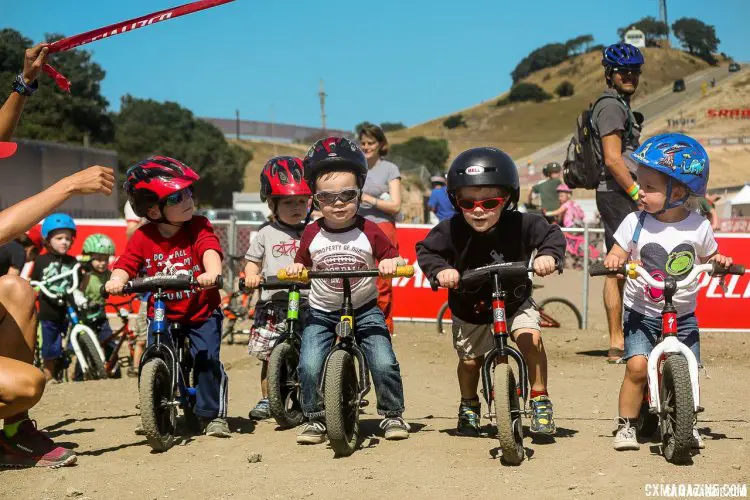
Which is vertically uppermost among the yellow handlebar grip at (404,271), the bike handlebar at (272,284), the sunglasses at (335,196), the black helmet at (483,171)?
the black helmet at (483,171)

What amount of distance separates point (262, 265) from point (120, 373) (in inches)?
167

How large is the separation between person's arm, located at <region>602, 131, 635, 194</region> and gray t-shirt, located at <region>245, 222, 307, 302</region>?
2.64m

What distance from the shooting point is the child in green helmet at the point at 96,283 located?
35.2 feet

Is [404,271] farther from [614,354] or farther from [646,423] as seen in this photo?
[614,354]

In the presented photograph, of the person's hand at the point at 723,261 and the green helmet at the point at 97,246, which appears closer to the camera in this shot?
the person's hand at the point at 723,261

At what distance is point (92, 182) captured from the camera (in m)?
5.15

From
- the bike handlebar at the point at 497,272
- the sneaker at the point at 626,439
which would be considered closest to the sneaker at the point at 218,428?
the bike handlebar at the point at 497,272

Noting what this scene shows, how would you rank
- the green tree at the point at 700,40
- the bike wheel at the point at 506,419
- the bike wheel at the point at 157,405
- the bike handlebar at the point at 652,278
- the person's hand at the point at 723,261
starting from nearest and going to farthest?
the bike wheel at the point at 506,419 < the bike handlebar at the point at 652,278 < the person's hand at the point at 723,261 < the bike wheel at the point at 157,405 < the green tree at the point at 700,40

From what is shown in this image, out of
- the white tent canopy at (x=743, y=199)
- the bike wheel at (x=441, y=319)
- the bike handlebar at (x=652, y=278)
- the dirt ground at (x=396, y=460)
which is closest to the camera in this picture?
the dirt ground at (x=396, y=460)

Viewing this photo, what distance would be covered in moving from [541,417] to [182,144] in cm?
9399

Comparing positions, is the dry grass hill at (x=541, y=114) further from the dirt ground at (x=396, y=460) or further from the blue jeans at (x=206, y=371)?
the blue jeans at (x=206, y=371)

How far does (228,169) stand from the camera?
9719 cm

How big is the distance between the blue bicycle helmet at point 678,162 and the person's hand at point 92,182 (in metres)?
2.91

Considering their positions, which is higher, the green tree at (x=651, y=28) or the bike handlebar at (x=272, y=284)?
the green tree at (x=651, y=28)
